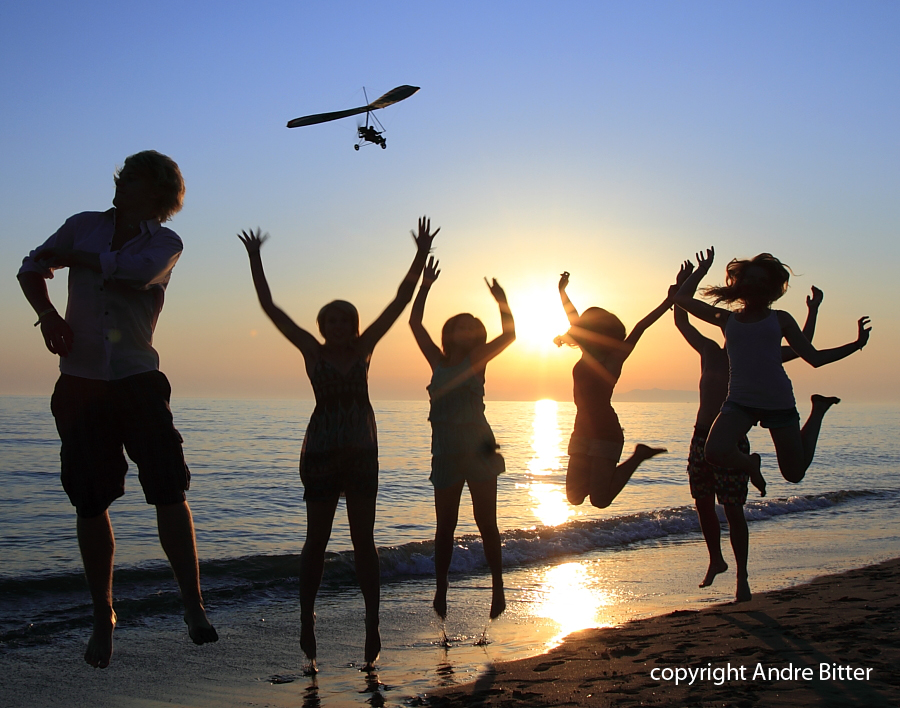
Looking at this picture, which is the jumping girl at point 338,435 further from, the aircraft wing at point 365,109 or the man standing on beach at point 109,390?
the aircraft wing at point 365,109

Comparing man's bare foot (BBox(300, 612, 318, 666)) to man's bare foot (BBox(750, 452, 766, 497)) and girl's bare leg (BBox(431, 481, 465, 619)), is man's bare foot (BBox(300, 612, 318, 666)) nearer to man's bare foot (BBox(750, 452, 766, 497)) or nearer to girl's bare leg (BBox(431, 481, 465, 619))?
girl's bare leg (BBox(431, 481, 465, 619))

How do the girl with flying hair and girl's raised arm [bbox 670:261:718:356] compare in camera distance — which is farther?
Answer: girl's raised arm [bbox 670:261:718:356]

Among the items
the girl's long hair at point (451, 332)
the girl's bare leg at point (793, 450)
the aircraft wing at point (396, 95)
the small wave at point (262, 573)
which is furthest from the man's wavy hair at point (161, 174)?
the aircraft wing at point (396, 95)

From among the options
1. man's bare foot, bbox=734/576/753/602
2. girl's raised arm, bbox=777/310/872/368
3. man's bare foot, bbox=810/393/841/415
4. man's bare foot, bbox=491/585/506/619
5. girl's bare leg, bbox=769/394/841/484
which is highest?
girl's raised arm, bbox=777/310/872/368

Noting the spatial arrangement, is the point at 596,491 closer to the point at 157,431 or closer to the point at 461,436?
the point at 461,436

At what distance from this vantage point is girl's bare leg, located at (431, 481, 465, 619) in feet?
18.2

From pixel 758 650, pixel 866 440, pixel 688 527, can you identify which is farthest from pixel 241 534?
pixel 866 440

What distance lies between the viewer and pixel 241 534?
1333 centimetres

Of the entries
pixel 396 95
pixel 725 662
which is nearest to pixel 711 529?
pixel 725 662

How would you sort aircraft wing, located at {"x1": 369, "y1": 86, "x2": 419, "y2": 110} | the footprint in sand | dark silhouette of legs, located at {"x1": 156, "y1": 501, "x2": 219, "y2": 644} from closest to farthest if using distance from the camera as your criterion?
dark silhouette of legs, located at {"x1": 156, "y1": 501, "x2": 219, "y2": 644}, the footprint in sand, aircraft wing, located at {"x1": 369, "y1": 86, "x2": 419, "y2": 110}

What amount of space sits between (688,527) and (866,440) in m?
35.4

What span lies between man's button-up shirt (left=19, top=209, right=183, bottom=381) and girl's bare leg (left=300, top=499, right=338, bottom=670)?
1465mm

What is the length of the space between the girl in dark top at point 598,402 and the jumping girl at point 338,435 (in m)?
2.27

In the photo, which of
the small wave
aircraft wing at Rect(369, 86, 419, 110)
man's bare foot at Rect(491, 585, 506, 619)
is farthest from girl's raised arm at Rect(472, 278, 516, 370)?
aircraft wing at Rect(369, 86, 419, 110)
